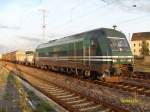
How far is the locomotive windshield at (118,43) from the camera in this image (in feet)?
73.4

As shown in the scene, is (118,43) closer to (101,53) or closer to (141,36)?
(101,53)

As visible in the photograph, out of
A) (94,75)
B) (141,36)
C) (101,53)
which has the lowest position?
(94,75)

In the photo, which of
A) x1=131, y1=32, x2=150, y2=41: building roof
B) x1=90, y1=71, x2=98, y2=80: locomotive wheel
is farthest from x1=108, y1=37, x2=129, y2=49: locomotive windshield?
x1=131, y1=32, x2=150, y2=41: building roof

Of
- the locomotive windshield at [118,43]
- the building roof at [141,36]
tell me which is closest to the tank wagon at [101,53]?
the locomotive windshield at [118,43]

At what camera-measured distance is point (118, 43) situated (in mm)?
22750

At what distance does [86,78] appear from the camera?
84.4 ft

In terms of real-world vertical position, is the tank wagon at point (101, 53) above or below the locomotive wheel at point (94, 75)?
above

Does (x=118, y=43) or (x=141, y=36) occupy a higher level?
(x=141, y=36)

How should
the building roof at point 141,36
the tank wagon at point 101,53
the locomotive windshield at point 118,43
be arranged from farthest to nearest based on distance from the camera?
the building roof at point 141,36 < the locomotive windshield at point 118,43 < the tank wagon at point 101,53

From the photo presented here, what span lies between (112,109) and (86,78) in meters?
13.8

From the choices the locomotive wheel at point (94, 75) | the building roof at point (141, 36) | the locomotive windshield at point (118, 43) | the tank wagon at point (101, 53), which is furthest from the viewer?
the building roof at point (141, 36)

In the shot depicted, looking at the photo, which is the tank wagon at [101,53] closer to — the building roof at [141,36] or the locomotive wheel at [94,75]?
the locomotive wheel at [94,75]

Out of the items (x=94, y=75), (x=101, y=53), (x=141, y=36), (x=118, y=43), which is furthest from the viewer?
(x=141, y=36)

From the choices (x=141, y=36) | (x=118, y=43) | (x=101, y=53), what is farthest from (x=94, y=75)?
(x=141, y=36)
